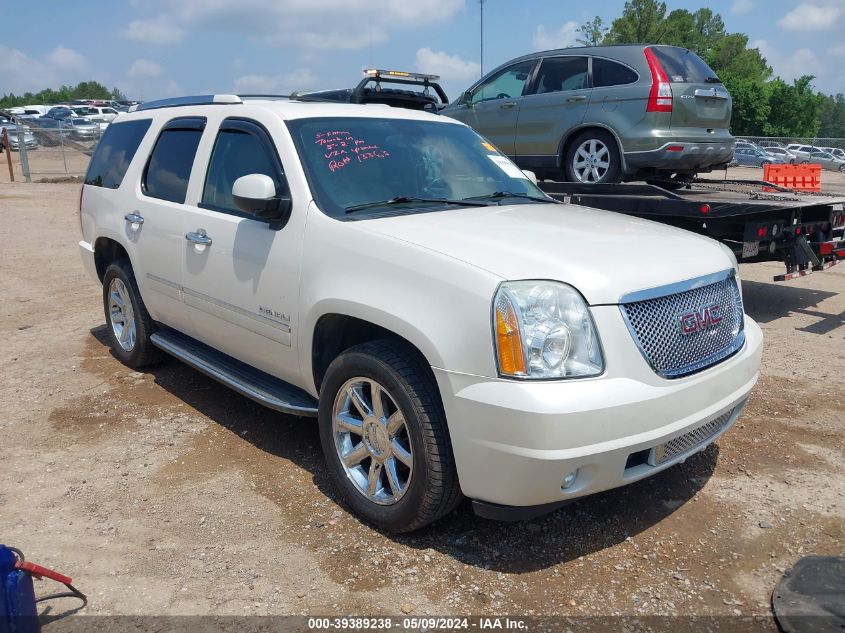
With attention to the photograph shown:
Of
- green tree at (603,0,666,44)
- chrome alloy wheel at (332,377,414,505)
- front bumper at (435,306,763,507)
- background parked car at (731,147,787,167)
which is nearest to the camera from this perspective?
front bumper at (435,306,763,507)

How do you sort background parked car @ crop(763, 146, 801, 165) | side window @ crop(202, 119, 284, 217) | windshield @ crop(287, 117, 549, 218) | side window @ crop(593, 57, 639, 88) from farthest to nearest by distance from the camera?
background parked car @ crop(763, 146, 801, 165) → side window @ crop(593, 57, 639, 88) → side window @ crop(202, 119, 284, 217) → windshield @ crop(287, 117, 549, 218)

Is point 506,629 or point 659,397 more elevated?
point 659,397

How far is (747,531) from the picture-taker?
3367 mm

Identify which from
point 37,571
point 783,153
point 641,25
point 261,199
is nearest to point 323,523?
point 37,571

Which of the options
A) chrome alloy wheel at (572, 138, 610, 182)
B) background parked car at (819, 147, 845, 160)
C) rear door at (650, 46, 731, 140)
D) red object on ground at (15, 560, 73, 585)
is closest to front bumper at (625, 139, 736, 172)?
rear door at (650, 46, 731, 140)

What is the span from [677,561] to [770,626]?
18.1 inches

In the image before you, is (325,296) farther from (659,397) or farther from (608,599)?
(608,599)

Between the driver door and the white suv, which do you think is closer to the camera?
the white suv

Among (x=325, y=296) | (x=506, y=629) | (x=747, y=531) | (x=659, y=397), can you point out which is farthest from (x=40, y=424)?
(x=747, y=531)

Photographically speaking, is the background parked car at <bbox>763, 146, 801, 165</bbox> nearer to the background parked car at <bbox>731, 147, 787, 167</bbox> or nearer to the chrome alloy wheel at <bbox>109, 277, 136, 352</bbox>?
the background parked car at <bbox>731, 147, 787, 167</bbox>

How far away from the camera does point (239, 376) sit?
421 cm

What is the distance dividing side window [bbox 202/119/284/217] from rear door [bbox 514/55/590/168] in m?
5.15

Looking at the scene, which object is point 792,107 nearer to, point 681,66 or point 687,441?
point 681,66

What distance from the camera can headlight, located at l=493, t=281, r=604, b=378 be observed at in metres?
2.74
